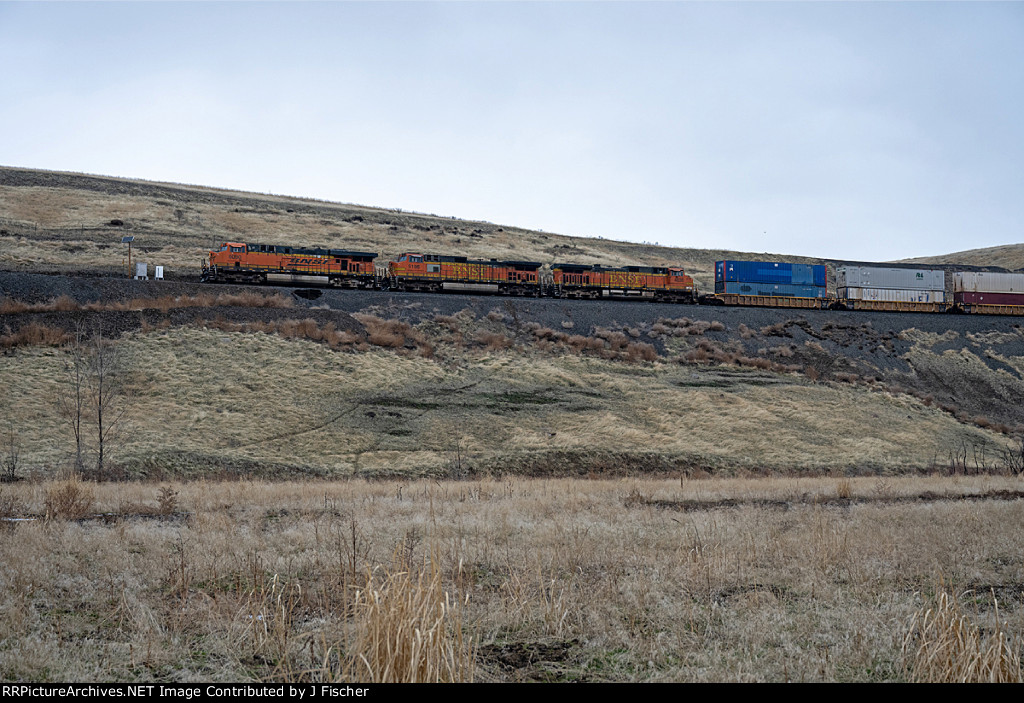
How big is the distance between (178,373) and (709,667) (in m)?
30.4

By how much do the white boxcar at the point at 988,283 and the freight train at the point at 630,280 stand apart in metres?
0.08

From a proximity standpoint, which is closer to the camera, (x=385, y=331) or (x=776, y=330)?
(x=385, y=331)

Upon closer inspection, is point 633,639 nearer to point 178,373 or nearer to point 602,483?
point 602,483

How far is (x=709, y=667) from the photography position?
6.06 metres

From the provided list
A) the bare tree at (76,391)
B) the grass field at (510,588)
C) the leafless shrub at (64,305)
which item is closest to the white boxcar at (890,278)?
the grass field at (510,588)

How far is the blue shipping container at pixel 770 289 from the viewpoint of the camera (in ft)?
182

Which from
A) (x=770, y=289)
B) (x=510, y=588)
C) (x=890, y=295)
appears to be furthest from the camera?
(x=890, y=295)

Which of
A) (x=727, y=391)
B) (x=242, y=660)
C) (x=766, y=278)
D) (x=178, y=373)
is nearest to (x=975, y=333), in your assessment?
(x=766, y=278)

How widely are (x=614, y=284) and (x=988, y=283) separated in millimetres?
32338

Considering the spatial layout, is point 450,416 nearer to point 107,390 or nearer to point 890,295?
point 107,390

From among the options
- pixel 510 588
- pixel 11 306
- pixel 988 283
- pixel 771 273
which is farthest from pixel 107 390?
pixel 988 283

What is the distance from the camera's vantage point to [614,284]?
5409 cm

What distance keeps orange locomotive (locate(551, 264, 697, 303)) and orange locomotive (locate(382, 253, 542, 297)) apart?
3.29 m

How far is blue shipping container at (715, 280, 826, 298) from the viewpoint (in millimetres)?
55344
